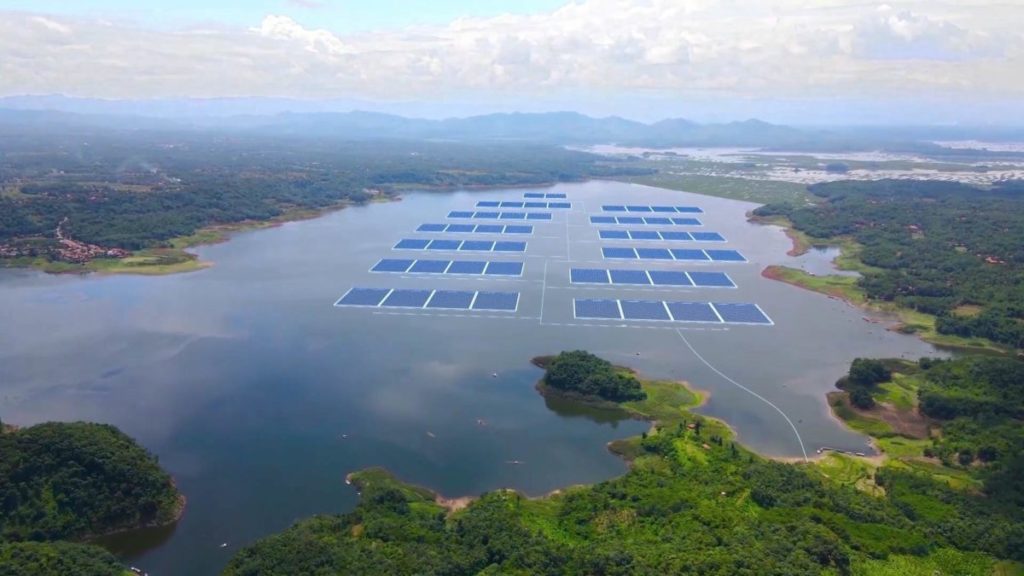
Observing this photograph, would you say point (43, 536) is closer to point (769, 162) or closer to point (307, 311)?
point (307, 311)

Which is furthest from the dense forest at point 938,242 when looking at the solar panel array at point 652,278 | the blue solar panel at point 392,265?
the blue solar panel at point 392,265

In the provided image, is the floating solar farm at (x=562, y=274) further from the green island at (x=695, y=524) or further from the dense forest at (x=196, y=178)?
the dense forest at (x=196, y=178)

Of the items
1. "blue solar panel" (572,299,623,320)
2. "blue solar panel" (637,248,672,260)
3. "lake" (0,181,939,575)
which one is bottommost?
"lake" (0,181,939,575)

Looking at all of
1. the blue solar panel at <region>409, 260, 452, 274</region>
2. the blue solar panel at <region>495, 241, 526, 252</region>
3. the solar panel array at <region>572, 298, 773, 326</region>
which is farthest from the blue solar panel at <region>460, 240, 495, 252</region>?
the solar panel array at <region>572, 298, 773, 326</region>

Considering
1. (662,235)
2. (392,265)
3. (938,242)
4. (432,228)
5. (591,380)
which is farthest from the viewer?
(432,228)

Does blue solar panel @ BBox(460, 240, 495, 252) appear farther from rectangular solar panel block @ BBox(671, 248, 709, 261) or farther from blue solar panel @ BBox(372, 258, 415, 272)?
rectangular solar panel block @ BBox(671, 248, 709, 261)

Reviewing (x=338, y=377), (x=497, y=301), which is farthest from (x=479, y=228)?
(x=338, y=377)

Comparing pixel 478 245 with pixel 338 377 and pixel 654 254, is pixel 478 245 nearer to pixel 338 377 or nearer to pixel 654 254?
pixel 654 254
